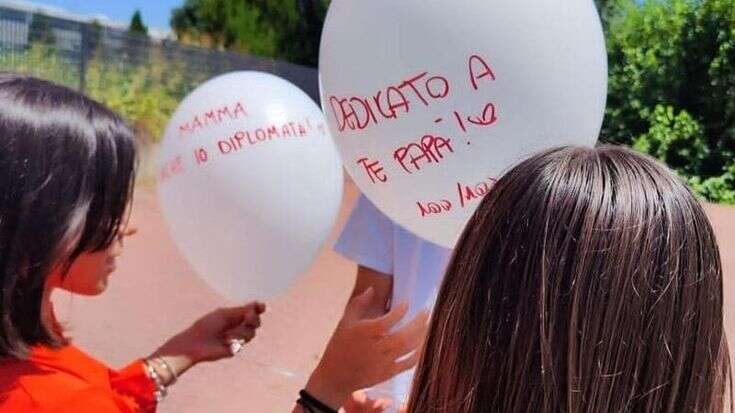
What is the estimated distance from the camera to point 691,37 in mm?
12328

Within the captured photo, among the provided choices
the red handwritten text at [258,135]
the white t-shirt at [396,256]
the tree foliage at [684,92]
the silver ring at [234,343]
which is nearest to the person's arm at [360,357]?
the white t-shirt at [396,256]

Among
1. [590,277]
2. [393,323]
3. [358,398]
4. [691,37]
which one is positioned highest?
[691,37]

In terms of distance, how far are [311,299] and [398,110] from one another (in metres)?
4.25

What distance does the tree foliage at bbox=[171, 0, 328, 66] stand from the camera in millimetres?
16094

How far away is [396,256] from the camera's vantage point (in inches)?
78.5

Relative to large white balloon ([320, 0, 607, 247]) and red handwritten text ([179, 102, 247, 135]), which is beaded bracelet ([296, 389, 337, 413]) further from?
red handwritten text ([179, 102, 247, 135])

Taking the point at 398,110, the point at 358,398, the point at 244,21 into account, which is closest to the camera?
the point at 358,398

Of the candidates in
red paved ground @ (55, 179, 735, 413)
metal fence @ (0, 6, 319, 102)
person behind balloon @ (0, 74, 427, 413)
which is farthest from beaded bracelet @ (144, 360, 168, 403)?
metal fence @ (0, 6, 319, 102)

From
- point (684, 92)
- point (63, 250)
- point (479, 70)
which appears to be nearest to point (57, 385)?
point (63, 250)

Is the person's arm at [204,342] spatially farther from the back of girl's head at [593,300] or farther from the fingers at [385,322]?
the back of girl's head at [593,300]

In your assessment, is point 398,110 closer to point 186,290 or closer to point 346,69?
point 346,69

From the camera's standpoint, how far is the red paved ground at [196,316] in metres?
4.35

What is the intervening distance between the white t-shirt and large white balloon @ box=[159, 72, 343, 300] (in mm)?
333

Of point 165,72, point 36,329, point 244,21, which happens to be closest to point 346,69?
point 36,329
